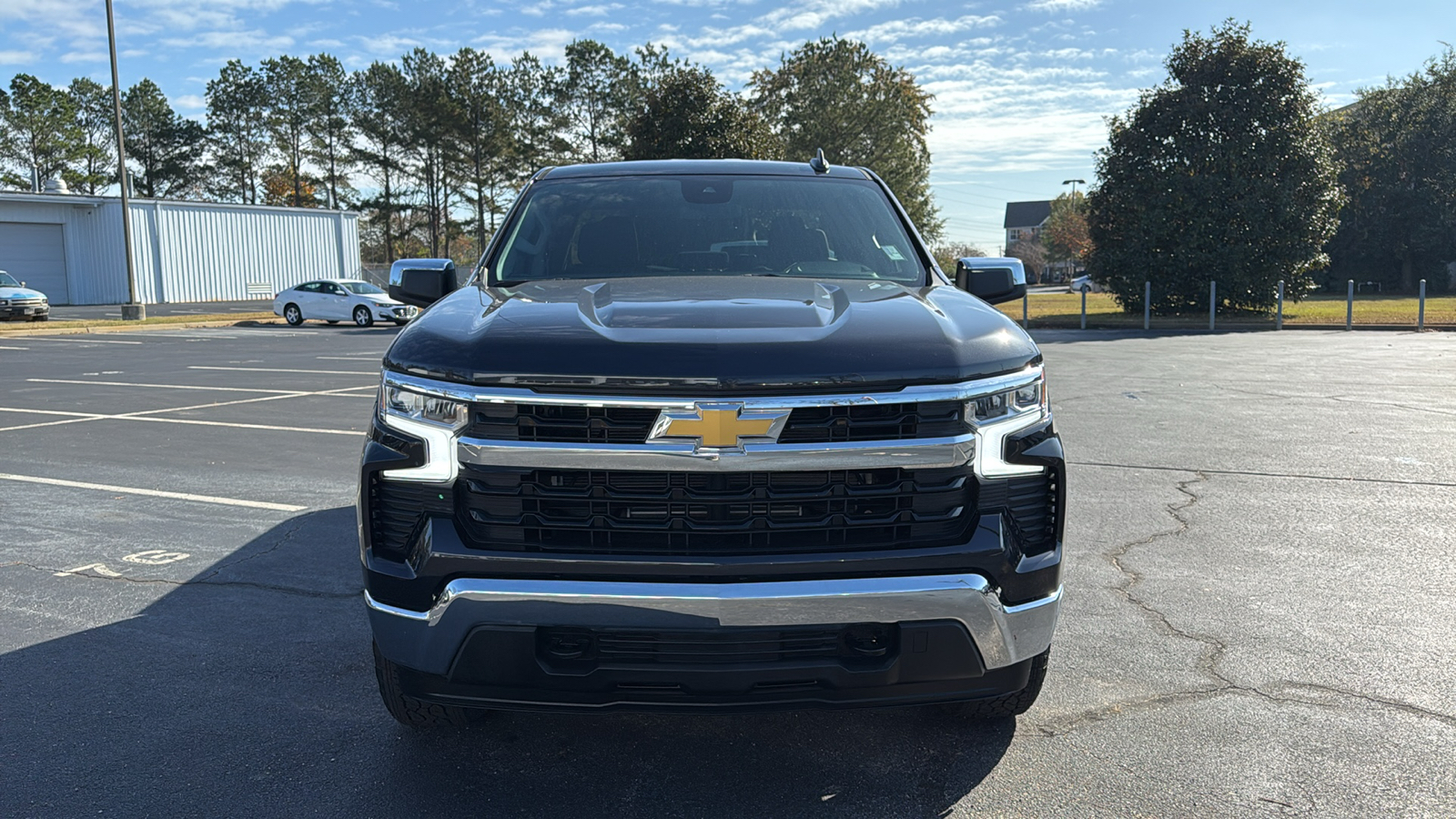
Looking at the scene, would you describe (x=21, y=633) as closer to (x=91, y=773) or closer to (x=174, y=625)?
(x=174, y=625)

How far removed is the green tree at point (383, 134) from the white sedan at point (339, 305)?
36978mm

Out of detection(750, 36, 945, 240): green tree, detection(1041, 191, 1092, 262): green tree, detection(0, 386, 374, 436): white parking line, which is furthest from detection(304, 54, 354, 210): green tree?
detection(0, 386, 374, 436): white parking line

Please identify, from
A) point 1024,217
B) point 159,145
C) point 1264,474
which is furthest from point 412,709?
point 1024,217

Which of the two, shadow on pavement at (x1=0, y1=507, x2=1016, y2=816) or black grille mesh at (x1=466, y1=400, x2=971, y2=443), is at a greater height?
black grille mesh at (x1=466, y1=400, x2=971, y2=443)

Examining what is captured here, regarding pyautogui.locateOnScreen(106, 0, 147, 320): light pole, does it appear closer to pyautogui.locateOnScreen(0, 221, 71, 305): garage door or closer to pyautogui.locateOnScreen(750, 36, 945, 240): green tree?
pyautogui.locateOnScreen(0, 221, 71, 305): garage door

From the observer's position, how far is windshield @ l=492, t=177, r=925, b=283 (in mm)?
3875

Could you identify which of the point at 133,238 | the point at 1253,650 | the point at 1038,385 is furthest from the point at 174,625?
the point at 133,238

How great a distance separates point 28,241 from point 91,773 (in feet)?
161

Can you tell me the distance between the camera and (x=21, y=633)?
13.7 feet

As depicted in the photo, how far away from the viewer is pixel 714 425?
2500mm

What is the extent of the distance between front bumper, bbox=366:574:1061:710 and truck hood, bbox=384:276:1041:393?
0.47 meters

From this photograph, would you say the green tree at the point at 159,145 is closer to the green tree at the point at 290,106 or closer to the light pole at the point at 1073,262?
the green tree at the point at 290,106

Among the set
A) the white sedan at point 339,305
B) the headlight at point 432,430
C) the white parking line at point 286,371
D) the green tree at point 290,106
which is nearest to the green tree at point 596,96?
the green tree at point 290,106

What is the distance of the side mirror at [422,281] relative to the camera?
13.5 ft
